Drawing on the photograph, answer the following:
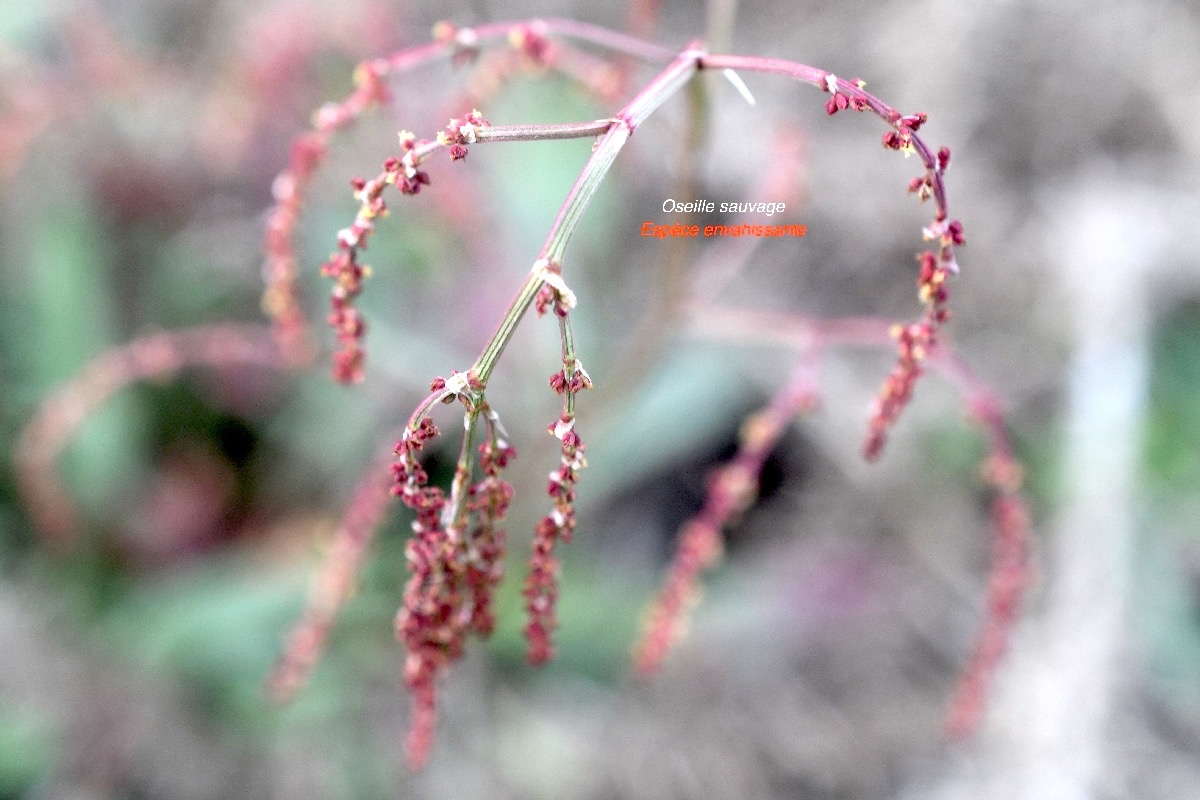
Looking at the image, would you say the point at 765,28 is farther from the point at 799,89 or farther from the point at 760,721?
the point at 760,721

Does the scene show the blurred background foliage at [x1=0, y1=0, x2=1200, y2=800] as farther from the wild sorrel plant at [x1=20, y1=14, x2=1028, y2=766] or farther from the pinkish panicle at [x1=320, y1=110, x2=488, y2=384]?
the pinkish panicle at [x1=320, y1=110, x2=488, y2=384]

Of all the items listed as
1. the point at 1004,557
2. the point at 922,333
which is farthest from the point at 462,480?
the point at 1004,557

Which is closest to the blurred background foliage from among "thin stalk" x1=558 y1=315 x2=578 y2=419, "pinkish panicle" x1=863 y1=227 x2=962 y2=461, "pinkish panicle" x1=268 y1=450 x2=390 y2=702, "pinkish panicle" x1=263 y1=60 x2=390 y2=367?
"pinkish panicle" x1=268 y1=450 x2=390 y2=702

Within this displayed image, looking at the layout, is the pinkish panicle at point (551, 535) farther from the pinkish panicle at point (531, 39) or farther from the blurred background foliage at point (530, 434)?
the blurred background foliage at point (530, 434)

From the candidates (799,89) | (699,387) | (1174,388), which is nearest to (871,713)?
(699,387)

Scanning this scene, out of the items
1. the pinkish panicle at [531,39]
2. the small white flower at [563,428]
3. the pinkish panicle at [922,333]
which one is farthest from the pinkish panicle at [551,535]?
the pinkish panicle at [531,39]

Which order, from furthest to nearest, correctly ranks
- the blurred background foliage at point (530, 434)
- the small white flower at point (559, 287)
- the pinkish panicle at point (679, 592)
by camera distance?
1. the blurred background foliage at point (530, 434)
2. the pinkish panicle at point (679, 592)
3. the small white flower at point (559, 287)
